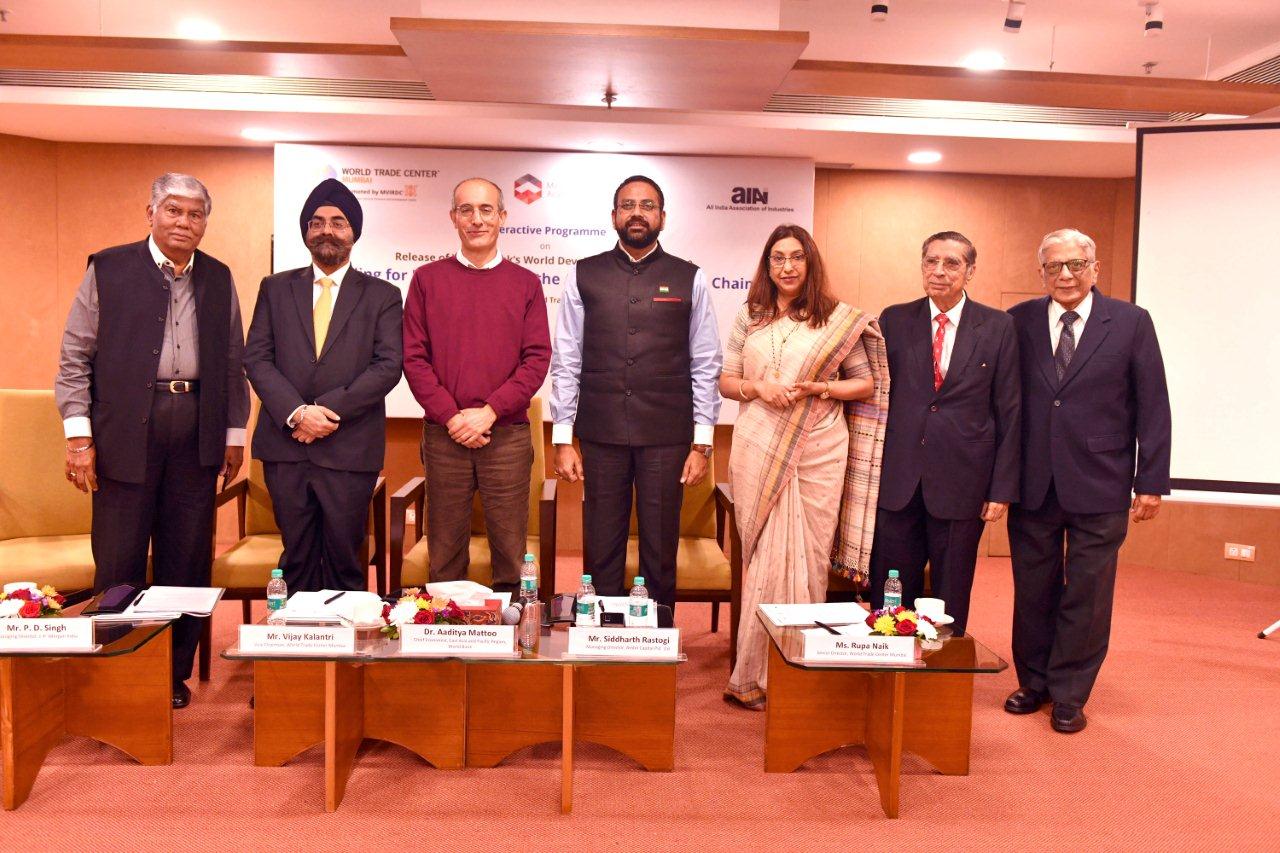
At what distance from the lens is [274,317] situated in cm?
320

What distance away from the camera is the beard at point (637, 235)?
10.8 ft

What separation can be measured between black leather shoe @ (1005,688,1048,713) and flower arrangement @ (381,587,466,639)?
6.49ft

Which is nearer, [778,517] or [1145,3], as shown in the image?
[778,517]

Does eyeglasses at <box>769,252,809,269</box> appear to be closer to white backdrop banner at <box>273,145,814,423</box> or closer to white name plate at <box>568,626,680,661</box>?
white name plate at <box>568,626,680,661</box>

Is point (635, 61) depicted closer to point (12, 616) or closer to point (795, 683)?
point (795, 683)

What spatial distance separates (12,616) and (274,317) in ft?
3.94

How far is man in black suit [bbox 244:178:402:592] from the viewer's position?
3.12m

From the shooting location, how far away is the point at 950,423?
3133 mm

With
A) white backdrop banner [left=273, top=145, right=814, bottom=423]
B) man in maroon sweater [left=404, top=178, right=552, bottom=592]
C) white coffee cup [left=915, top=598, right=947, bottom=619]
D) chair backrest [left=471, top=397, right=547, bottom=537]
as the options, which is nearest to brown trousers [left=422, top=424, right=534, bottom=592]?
man in maroon sweater [left=404, top=178, right=552, bottom=592]

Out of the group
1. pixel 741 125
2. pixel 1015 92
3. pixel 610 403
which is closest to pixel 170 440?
pixel 610 403

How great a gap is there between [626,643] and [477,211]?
5.18ft

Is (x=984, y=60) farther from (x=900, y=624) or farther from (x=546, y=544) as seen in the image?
(x=900, y=624)

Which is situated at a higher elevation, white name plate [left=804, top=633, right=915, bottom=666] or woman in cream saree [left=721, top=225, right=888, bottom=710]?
woman in cream saree [left=721, top=225, right=888, bottom=710]

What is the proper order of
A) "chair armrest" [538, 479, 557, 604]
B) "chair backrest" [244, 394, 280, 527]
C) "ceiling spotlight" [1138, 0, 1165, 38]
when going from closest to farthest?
"chair armrest" [538, 479, 557, 604] → "chair backrest" [244, 394, 280, 527] → "ceiling spotlight" [1138, 0, 1165, 38]
